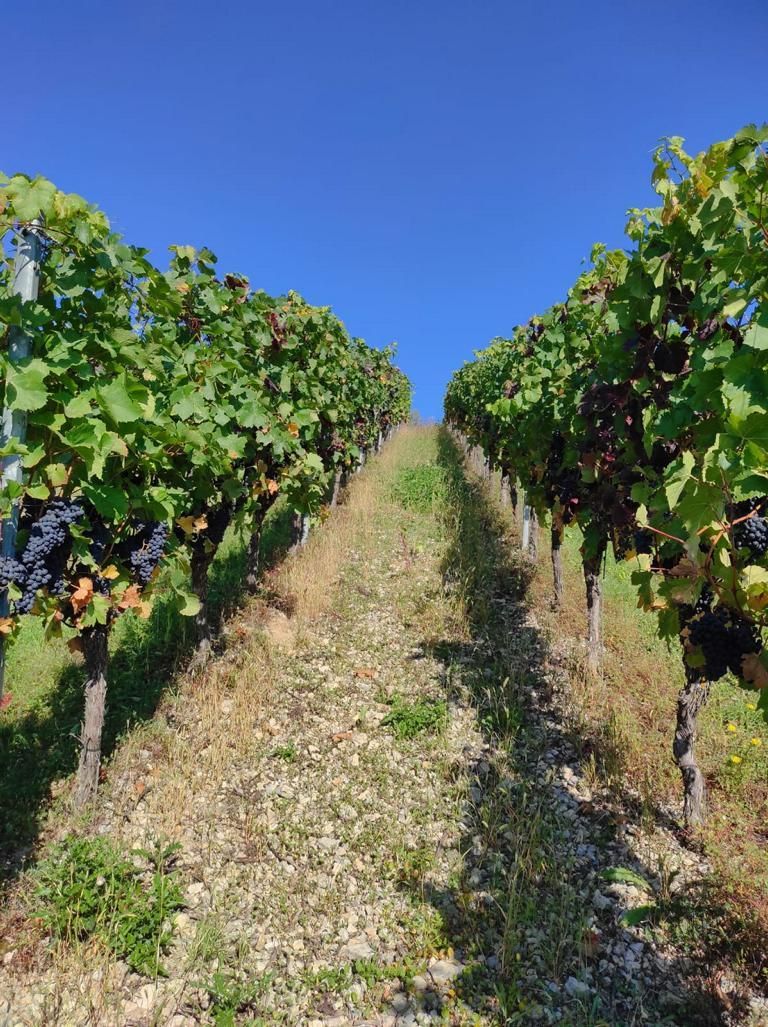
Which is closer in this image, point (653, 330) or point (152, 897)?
point (152, 897)

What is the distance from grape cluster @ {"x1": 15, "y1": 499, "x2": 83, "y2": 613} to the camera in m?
2.93

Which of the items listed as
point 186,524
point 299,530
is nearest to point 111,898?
point 186,524

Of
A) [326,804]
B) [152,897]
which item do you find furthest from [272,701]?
[152,897]

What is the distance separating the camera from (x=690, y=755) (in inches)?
151

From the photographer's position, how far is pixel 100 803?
3941 millimetres

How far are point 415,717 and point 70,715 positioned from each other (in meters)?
2.85

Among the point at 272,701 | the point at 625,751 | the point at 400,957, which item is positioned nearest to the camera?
the point at 400,957

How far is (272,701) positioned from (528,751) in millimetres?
2242

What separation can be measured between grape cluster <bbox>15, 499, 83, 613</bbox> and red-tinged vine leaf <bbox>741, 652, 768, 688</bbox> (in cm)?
313

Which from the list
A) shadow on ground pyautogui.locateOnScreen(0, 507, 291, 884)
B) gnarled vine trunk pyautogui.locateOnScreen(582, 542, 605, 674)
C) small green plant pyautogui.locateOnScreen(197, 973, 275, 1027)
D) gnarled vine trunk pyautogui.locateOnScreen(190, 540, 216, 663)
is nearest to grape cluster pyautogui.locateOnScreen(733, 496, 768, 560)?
small green plant pyautogui.locateOnScreen(197, 973, 275, 1027)

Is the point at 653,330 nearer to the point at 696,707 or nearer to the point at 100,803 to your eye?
the point at 696,707

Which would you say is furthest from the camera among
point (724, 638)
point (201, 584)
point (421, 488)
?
point (421, 488)

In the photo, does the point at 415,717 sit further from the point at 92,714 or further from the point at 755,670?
the point at 755,670

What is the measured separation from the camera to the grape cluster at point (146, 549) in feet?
12.0
